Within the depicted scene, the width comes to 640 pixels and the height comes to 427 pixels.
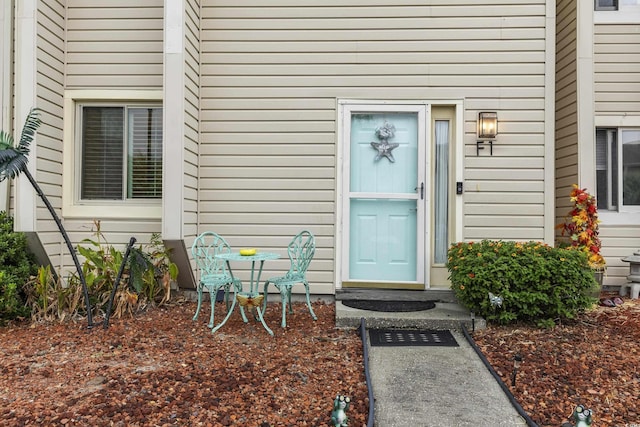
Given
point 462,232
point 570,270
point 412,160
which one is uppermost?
point 412,160

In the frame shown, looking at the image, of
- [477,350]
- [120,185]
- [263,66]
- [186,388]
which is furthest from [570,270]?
[120,185]

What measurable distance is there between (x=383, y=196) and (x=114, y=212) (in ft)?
9.89

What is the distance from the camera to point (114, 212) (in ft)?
15.1

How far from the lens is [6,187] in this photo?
4.34 metres

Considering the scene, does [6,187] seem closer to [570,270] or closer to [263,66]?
[263,66]

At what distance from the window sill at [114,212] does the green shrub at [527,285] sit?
3.32 meters

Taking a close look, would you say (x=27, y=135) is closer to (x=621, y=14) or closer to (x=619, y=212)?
(x=619, y=212)

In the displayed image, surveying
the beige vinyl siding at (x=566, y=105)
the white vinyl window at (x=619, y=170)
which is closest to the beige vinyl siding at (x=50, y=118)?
the beige vinyl siding at (x=566, y=105)

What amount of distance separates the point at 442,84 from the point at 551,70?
117 cm

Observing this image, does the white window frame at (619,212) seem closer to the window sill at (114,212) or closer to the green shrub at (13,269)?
the window sill at (114,212)

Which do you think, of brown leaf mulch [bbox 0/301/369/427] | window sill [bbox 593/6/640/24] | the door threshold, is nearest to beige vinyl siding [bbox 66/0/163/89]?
brown leaf mulch [bbox 0/301/369/427]

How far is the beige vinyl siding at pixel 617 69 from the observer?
5383 mm

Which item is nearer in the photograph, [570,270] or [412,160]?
[570,270]

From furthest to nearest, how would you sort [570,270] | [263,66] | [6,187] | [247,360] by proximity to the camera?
[263,66], [6,187], [570,270], [247,360]
